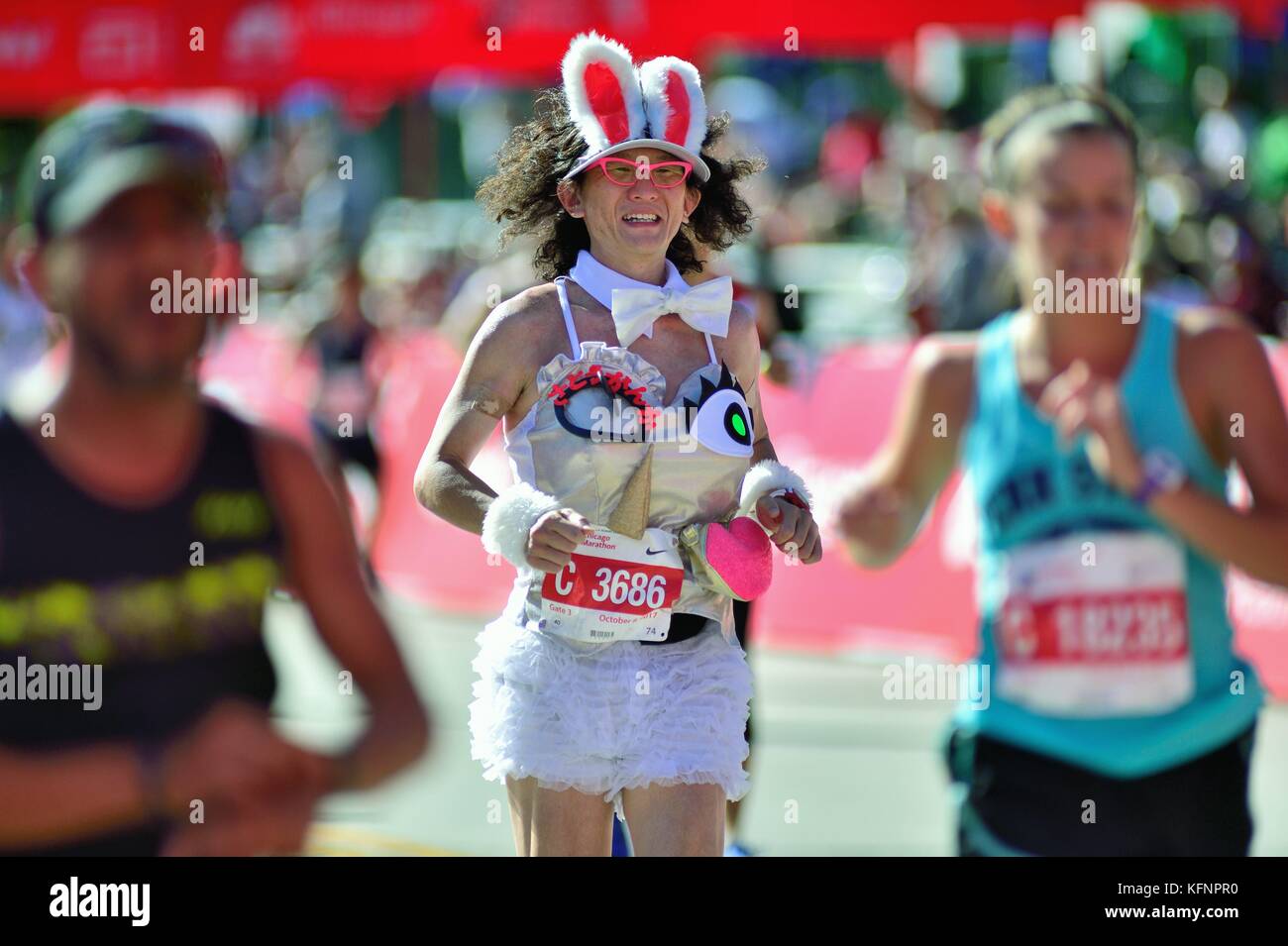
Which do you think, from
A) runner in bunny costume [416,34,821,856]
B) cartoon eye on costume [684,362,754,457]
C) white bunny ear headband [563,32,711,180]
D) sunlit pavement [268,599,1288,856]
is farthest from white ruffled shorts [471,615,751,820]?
sunlit pavement [268,599,1288,856]

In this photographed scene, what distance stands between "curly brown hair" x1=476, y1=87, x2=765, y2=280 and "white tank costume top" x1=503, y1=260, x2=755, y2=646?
32cm

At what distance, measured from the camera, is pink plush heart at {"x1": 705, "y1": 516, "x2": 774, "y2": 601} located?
3.33 m

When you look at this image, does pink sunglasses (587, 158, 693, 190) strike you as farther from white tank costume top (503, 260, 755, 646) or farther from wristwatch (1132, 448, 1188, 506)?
wristwatch (1132, 448, 1188, 506)

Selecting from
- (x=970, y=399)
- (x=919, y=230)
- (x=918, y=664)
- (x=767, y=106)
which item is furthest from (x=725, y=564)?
(x=767, y=106)

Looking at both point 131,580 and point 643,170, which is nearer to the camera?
point 131,580

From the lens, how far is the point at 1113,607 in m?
3.59

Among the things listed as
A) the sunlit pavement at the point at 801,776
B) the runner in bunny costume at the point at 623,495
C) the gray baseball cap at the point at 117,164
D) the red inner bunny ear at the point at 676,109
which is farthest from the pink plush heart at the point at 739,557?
the sunlit pavement at the point at 801,776

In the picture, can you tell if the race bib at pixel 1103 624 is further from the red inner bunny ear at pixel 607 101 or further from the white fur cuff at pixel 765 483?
the red inner bunny ear at pixel 607 101

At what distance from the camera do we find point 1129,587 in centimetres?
358

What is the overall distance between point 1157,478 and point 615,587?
1015mm

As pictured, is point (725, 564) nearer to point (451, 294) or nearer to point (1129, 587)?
point (1129, 587)

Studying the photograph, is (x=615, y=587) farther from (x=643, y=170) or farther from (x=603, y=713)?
(x=643, y=170)

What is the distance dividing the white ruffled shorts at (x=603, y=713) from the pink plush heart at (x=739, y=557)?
0.73ft

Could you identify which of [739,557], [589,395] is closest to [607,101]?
[589,395]
